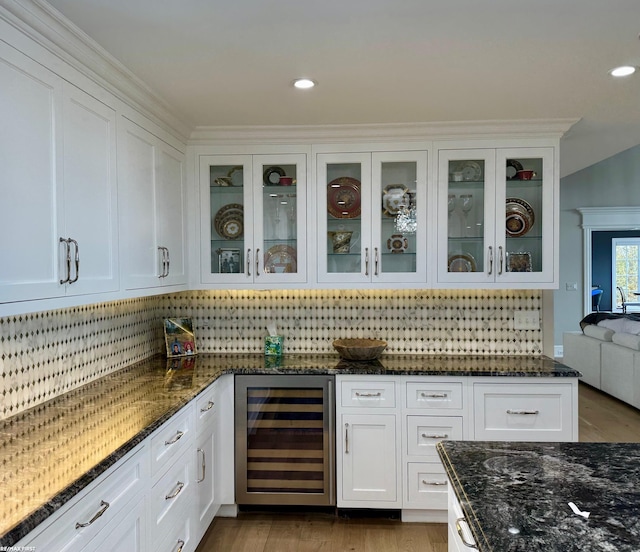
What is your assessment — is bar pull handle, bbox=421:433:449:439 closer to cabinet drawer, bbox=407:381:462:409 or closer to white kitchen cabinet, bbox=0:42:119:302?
cabinet drawer, bbox=407:381:462:409

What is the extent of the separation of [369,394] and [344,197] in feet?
4.14

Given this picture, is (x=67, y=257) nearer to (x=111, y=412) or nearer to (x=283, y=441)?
(x=111, y=412)

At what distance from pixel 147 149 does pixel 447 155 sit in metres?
1.80

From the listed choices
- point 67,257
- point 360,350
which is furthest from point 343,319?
point 67,257

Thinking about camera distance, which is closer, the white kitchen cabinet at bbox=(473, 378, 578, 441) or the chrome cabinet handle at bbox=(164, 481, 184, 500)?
the chrome cabinet handle at bbox=(164, 481, 184, 500)

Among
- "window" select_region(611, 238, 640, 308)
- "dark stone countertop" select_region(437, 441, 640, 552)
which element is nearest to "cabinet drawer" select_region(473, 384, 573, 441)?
"dark stone countertop" select_region(437, 441, 640, 552)

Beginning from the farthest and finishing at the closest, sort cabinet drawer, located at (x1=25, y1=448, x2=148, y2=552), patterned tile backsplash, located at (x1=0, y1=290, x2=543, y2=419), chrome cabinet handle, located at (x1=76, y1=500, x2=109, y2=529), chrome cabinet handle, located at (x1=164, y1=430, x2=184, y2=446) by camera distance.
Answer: patterned tile backsplash, located at (x1=0, y1=290, x2=543, y2=419) → chrome cabinet handle, located at (x1=164, y1=430, x2=184, y2=446) → chrome cabinet handle, located at (x1=76, y1=500, x2=109, y2=529) → cabinet drawer, located at (x1=25, y1=448, x2=148, y2=552)

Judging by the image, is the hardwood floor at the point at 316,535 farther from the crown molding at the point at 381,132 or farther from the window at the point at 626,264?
the window at the point at 626,264

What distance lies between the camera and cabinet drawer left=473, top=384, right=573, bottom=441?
113 inches

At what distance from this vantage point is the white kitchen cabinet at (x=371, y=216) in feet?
10.3

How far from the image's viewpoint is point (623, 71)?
220 cm

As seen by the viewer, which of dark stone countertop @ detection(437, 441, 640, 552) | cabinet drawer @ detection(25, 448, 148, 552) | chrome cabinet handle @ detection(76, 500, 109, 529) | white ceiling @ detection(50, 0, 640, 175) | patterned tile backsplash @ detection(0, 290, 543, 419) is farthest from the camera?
patterned tile backsplash @ detection(0, 290, 543, 419)

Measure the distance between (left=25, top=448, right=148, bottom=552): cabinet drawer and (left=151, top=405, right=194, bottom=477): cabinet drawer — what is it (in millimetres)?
102

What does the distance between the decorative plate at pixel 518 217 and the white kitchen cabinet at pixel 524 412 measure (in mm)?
944
